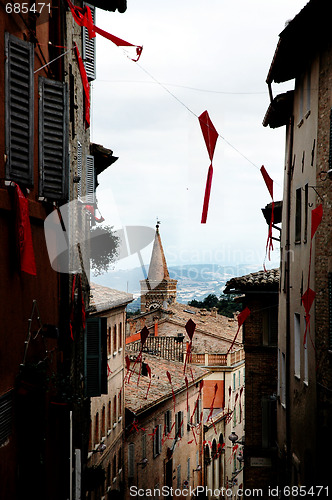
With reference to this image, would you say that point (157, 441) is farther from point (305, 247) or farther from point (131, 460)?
point (305, 247)

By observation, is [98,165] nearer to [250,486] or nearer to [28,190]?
[250,486]

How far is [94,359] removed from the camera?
63.0ft

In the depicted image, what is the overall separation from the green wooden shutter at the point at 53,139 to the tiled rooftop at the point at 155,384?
23.1 m

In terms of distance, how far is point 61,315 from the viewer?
44.8 ft

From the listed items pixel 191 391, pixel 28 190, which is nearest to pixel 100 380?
pixel 28 190

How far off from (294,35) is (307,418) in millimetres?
7897

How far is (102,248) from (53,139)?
16904 mm

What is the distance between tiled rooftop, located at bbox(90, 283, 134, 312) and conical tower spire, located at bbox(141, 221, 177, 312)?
7362 cm

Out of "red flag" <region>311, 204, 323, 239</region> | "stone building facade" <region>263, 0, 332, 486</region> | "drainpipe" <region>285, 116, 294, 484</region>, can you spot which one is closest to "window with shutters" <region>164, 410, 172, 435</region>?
"stone building facade" <region>263, 0, 332, 486</region>

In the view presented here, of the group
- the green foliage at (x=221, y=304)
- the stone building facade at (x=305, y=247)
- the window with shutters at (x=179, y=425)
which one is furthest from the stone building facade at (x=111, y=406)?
the green foliage at (x=221, y=304)

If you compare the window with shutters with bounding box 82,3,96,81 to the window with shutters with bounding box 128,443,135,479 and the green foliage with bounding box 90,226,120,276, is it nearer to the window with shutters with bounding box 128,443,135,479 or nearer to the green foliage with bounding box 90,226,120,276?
the green foliage with bounding box 90,226,120,276

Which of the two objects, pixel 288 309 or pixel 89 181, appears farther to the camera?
pixel 89 181

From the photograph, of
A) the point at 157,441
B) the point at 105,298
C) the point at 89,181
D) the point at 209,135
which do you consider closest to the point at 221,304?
the point at 157,441

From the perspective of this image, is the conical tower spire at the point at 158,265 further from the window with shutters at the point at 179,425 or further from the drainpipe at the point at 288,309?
the drainpipe at the point at 288,309
